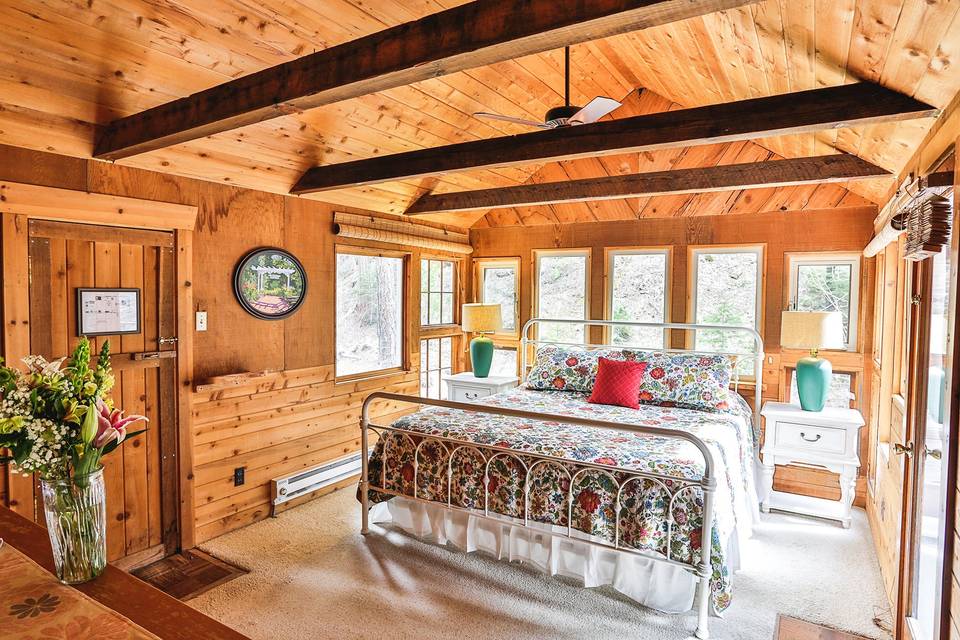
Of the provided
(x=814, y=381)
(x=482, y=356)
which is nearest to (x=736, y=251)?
(x=814, y=381)

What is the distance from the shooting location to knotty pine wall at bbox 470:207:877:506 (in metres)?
3.86

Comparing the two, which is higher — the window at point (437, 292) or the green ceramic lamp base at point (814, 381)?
the window at point (437, 292)

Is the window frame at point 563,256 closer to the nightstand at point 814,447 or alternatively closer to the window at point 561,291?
the window at point 561,291

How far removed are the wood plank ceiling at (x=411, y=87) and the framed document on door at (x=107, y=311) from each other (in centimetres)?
70

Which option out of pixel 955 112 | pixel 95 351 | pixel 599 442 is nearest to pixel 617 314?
pixel 599 442

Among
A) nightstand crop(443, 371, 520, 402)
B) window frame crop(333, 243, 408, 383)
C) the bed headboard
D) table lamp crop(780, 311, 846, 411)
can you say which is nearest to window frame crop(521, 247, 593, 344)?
the bed headboard

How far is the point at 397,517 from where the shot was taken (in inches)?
127

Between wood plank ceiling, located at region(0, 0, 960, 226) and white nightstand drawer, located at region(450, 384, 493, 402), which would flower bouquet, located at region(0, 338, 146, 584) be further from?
white nightstand drawer, located at region(450, 384, 493, 402)

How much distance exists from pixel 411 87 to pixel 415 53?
71.3 inches

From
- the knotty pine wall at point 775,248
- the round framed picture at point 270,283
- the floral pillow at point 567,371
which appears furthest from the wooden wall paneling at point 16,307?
the knotty pine wall at point 775,248

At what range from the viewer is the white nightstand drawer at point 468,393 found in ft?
15.6

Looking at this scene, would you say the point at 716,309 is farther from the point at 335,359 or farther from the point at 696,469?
the point at 335,359

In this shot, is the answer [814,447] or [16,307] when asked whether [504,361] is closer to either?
[814,447]

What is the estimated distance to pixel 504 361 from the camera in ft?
17.8
